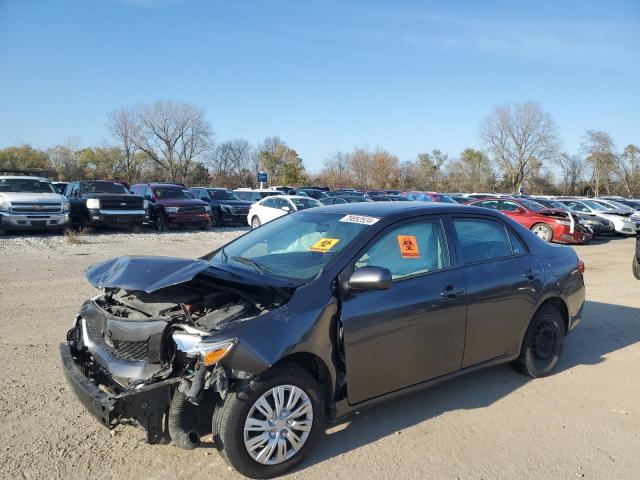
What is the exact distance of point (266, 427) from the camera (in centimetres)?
291

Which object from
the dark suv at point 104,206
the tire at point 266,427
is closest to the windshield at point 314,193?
the dark suv at point 104,206

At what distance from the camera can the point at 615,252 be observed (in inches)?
615

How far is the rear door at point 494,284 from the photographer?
13.0 feet

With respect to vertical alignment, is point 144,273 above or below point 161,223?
above

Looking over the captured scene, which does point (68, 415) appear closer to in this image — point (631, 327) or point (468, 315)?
point (468, 315)

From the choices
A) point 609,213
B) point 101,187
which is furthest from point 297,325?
point 609,213

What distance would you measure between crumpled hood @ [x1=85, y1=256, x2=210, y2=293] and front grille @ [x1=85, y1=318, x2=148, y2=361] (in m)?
0.37

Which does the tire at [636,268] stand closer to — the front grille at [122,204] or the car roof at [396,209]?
the car roof at [396,209]

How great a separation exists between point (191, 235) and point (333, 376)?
14911 millimetres

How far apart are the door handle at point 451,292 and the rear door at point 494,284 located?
103 millimetres

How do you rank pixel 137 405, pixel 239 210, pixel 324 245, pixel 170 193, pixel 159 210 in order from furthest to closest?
pixel 239 210 < pixel 170 193 < pixel 159 210 < pixel 324 245 < pixel 137 405

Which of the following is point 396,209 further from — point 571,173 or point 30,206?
point 571,173

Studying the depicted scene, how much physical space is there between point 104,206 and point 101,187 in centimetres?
161

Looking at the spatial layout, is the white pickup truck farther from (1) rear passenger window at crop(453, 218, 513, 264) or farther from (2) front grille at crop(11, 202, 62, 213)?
(1) rear passenger window at crop(453, 218, 513, 264)
